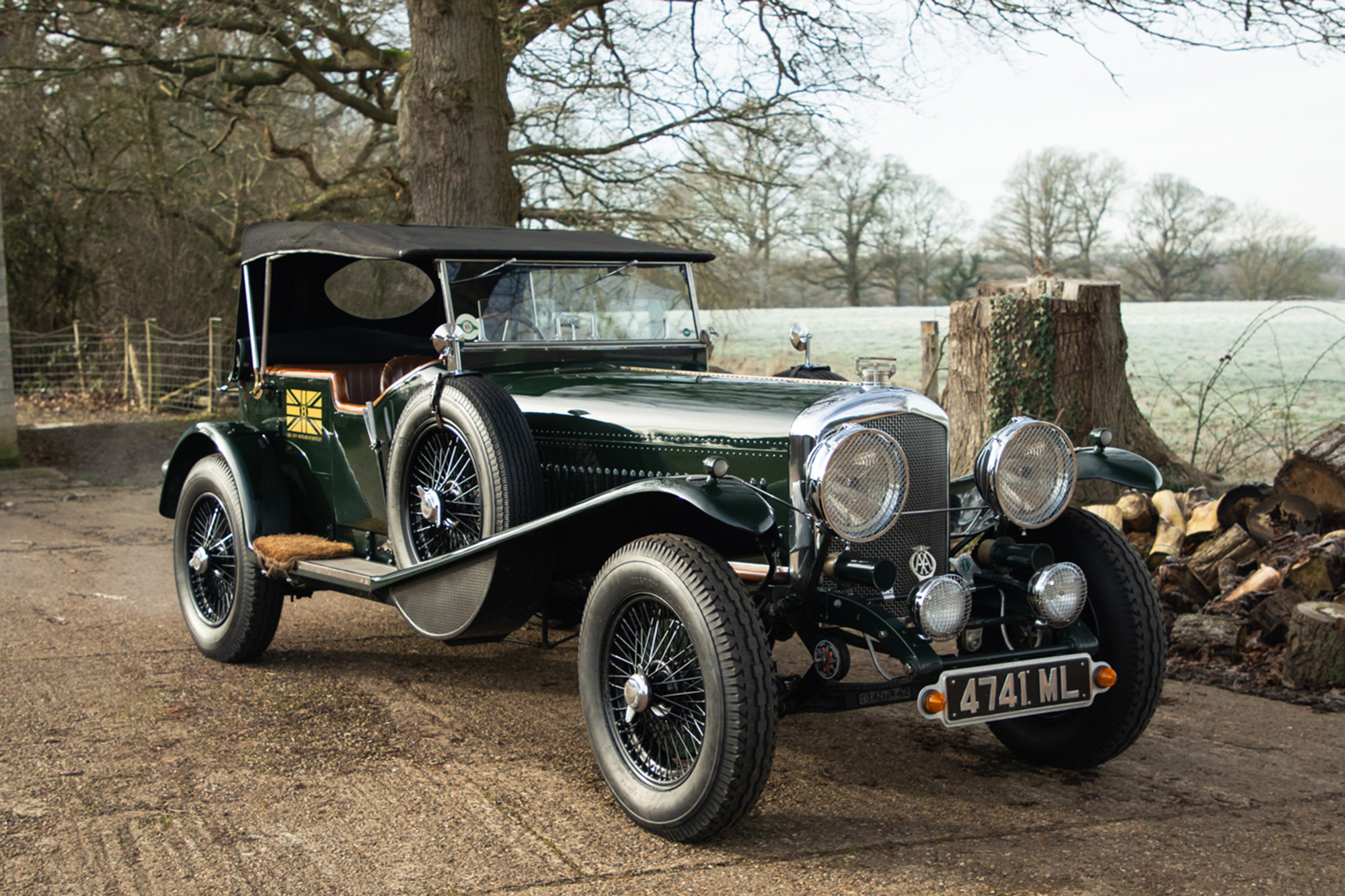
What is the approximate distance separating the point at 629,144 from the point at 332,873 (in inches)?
426

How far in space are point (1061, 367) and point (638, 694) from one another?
4671mm

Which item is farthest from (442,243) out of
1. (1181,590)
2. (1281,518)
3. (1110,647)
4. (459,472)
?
(1281,518)

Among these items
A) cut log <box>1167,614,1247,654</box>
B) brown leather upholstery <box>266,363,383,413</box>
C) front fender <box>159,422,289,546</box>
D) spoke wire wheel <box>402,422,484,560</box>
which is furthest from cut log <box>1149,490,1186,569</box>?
front fender <box>159,422,289,546</box>

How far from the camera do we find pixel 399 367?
5199mm

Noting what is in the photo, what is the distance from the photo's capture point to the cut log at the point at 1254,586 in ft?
16.7

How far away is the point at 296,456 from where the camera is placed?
5.10 metres

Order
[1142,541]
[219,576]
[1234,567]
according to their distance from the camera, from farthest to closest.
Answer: [1142,541]
[1234,567]
[219,576]

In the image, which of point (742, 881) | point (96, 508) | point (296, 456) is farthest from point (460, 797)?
point (96, 508)

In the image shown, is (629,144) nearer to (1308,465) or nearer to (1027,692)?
(1308,465)

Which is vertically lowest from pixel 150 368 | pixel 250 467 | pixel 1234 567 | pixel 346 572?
pixel 1234 567

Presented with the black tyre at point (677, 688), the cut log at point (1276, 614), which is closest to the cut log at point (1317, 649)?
the cut log at point (1276, 614)

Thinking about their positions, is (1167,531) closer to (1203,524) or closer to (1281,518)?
(1203,524)

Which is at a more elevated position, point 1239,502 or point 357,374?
point 357,374

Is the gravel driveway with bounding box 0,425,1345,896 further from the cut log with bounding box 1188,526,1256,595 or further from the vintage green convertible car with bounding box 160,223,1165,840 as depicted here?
the cut log with bounding box 1188,526,1256,595
